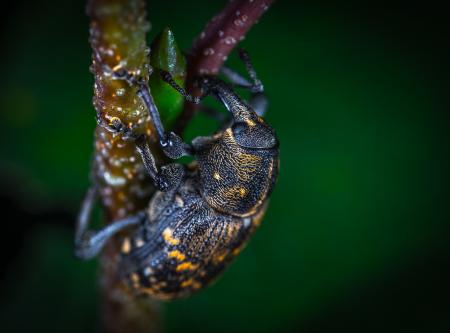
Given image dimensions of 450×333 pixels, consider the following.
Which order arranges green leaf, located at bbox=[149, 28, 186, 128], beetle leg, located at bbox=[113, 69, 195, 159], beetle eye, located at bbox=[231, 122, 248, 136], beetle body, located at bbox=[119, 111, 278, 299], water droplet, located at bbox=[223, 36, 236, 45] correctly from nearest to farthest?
beetle leg, located at bbox=[113, 69, 195, 159] < green leaf, located at bbox=[149, 28, 186, 128] < water droplet, located at bbox=[223, 36, 236, 45] < beetle eye, located at bbox=[231, 122, 248, 136] < beetle body, located at bbox=[119, 111, 278, 299]

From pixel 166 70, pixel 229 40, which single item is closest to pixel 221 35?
pixel 229 40

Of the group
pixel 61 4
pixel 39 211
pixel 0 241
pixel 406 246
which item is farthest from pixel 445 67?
pixel 0 241

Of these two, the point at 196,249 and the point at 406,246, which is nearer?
the point at 196,249

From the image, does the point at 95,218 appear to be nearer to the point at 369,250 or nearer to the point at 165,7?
the point at 165,7


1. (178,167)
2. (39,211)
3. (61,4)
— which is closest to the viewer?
(178,167)

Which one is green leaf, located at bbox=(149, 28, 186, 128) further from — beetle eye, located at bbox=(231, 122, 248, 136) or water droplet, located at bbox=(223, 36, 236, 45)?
beetle eye, located at bbox=(231, 122, 248, 136)

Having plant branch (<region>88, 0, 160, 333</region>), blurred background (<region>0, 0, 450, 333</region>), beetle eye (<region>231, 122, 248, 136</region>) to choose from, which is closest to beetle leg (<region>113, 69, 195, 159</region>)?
plant branch (<region>88, 0, 160, 333</region>)
